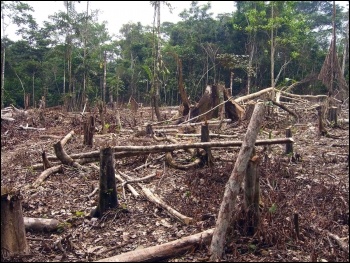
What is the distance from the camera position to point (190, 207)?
4453mm

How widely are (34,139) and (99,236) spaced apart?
6.23 meters

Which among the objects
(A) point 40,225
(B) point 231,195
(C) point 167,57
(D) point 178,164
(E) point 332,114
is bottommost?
(A) point 40,225

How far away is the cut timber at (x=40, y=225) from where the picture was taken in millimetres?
3910

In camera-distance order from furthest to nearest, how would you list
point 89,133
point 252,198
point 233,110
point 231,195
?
point 233,110 < point 89,133 < point 252,198 < point 231,195

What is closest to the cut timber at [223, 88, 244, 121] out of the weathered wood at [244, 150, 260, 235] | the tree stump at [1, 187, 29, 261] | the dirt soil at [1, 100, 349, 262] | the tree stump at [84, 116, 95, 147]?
the dirt soil at [1, 100, 349, 262]

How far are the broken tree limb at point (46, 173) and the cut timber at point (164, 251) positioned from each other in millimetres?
2801

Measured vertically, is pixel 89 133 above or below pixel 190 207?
above

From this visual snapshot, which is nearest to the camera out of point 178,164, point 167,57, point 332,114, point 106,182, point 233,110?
point 106,182

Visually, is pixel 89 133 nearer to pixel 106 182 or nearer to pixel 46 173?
pixel 46 173

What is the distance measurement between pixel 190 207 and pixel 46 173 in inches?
108

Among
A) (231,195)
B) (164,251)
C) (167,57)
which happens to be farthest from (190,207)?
(167,57)

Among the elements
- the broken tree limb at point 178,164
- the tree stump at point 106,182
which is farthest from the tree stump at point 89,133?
the tree stump at point 106,182

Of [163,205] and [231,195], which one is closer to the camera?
[231,195]

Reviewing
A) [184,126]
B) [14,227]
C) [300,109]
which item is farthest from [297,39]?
[14,227]
